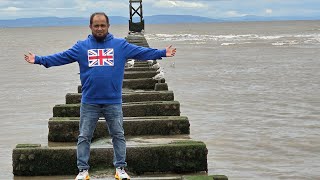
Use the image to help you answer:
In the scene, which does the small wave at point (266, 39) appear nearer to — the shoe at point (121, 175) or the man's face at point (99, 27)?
the shoe at point (121, 175)

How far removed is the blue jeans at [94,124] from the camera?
639 centimetres

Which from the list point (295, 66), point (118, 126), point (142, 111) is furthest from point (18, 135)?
point (295, 66)

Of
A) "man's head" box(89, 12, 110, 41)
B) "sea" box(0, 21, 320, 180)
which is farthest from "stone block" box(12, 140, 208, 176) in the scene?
"man's head" box(89, 12, 110, 41)

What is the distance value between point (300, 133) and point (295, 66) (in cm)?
1923

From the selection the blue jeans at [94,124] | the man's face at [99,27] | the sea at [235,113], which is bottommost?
the sea at [235,113]

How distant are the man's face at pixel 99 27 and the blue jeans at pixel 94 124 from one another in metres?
0.77

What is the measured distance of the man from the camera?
6215mm

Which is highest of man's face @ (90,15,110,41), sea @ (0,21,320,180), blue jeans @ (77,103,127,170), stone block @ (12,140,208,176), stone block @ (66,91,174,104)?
man's face @ (90,15,110,41)

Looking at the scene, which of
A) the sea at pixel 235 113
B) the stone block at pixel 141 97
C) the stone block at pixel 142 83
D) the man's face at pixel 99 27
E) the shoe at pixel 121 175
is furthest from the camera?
the stone block at pixel 142 83

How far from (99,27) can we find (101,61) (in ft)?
1.19

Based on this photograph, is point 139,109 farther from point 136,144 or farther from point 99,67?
point 99,67

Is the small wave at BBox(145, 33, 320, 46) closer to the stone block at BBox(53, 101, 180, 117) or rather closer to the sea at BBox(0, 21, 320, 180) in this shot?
the sea at BBox(0, 21, 320, 180)

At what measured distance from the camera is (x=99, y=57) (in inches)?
245

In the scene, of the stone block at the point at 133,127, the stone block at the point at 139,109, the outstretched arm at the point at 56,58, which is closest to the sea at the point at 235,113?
the stone block at the point at 133,127
